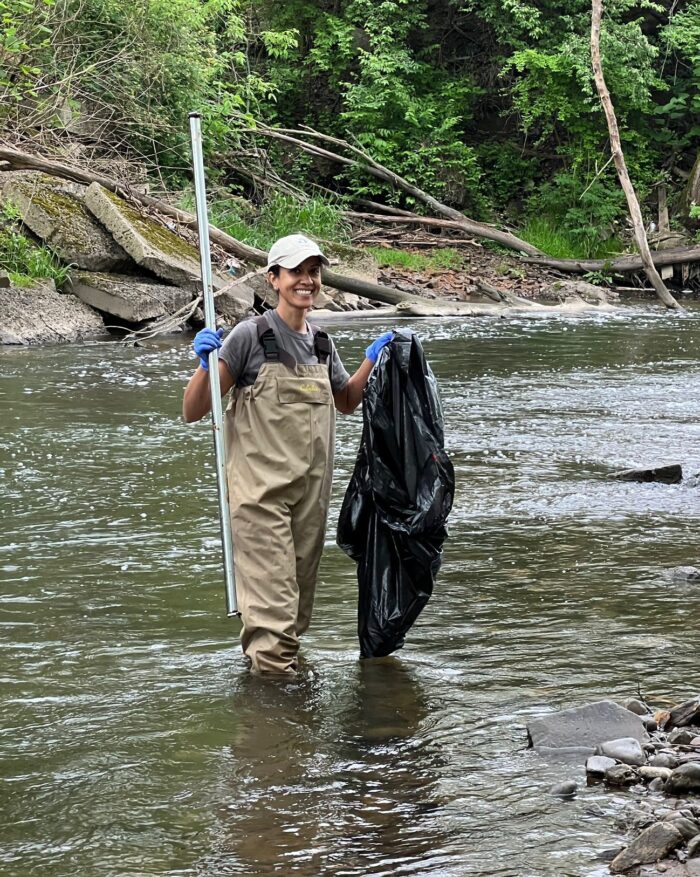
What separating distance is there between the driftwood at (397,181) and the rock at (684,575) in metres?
20.0

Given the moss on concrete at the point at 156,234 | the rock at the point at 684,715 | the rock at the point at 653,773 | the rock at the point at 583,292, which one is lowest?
the rock at the point at 653,773

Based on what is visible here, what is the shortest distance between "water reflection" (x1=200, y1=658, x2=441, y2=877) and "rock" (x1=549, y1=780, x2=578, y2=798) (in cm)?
35

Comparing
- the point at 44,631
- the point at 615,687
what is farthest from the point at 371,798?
the point at 44,631

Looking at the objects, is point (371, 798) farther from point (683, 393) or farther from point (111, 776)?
point (683, 393)

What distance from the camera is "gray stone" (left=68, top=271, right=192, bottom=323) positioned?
16781 mm

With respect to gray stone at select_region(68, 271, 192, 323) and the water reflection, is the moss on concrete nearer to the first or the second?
gray stone at select_region(68, 271, 192, 323)

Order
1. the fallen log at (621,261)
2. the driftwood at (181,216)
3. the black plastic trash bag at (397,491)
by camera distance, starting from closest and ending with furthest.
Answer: the black plastic trash bag at (397,491)
the driftwood at (181,216)
the fallen log at (621,261)

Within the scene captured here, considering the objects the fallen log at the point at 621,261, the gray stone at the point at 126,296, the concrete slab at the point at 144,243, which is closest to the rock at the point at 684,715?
the gray stone at the point at 126,296

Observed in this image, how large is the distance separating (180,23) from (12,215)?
212 inches

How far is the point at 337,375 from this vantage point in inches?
191

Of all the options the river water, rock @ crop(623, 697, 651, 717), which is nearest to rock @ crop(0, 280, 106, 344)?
the river water

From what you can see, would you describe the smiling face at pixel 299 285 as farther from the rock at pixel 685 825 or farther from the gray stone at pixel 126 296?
the gray stone at pixel 126 296

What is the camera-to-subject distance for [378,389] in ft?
15.6

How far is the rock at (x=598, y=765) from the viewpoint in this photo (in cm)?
374
